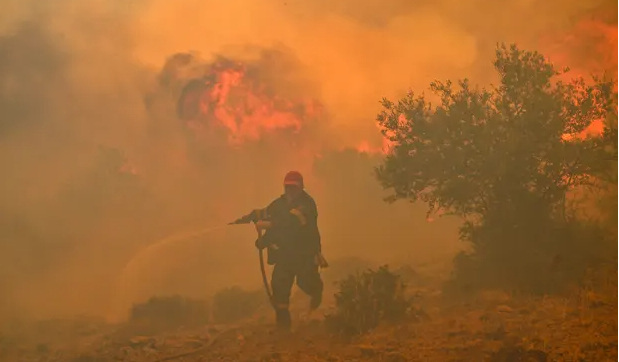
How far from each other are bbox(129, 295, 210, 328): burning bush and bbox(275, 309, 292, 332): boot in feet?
2.30

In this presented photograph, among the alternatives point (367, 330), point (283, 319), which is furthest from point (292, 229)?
point (367, 330)

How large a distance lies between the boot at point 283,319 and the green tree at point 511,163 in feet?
5.35

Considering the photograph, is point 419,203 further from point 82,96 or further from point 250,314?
point 82,96

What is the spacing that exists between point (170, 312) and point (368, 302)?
6.47 feet

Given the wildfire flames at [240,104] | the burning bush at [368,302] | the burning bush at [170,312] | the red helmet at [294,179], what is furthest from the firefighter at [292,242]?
the burning bush at [170,312]

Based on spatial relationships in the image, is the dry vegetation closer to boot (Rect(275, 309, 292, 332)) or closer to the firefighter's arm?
boot (Rect(275, 309, 292, 332))

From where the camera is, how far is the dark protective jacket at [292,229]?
6270mm

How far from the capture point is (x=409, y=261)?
633cm

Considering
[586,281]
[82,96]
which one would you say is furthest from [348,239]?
[82,96]

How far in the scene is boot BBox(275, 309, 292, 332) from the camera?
5.99 m

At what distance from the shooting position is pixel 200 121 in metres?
6.51

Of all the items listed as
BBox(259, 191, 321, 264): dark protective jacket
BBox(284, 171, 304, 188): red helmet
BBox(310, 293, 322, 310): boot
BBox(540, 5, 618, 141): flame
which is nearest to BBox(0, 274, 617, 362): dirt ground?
BBox(310, 293, 322, 310): boot

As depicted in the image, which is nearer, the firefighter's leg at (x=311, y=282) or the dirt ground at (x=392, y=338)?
the dirt ground at (x=392, y=338)

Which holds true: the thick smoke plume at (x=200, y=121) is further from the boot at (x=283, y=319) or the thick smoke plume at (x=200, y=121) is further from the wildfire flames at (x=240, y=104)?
the boot at (x=283, y=319)
